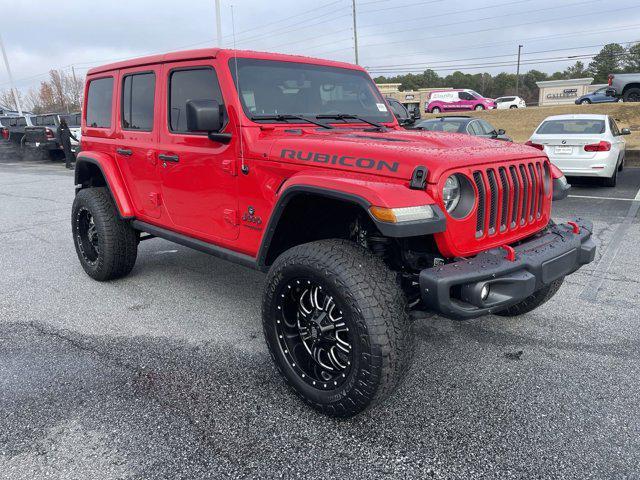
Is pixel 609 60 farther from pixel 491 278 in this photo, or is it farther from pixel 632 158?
pixel 491 278

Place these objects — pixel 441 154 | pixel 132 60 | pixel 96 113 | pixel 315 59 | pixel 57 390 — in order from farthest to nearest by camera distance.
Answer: pixel 96 113 → pixel 132 60 → pixel 315 59 → pixel 57 390 → pixel 441 154

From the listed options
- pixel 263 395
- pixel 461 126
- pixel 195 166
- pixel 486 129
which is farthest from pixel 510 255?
pixel 486 129

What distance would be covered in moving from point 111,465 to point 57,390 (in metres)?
0.87

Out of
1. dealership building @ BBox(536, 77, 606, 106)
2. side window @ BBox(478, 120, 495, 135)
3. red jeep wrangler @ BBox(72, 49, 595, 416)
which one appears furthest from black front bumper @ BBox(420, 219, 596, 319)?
dealership building @ BBox(536, 77, 606, 106)

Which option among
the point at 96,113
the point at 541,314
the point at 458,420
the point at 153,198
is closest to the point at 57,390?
the point at 153,198

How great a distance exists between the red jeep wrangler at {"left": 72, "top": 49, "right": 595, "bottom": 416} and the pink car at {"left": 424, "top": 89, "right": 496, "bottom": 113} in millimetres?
30128

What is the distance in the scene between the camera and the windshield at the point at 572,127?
31.9 ft

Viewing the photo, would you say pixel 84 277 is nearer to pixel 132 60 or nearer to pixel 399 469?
pixel 132 60

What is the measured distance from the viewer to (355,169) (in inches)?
101

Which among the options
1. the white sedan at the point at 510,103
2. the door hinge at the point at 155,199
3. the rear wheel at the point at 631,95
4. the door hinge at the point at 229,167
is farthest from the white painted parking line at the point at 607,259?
the white sedan at the point at 510,103

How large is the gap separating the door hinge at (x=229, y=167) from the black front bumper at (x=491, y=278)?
4.76 feet

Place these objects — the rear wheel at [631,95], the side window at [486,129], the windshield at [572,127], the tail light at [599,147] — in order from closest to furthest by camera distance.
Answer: the tail light at [599,147] < the windshield at [572,127] < the side window at [486,129] < the rear wheel at [631,95]

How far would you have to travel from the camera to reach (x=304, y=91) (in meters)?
3.55

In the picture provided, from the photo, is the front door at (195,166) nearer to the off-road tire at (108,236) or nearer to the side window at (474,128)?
the off-road tire at (108,236)
